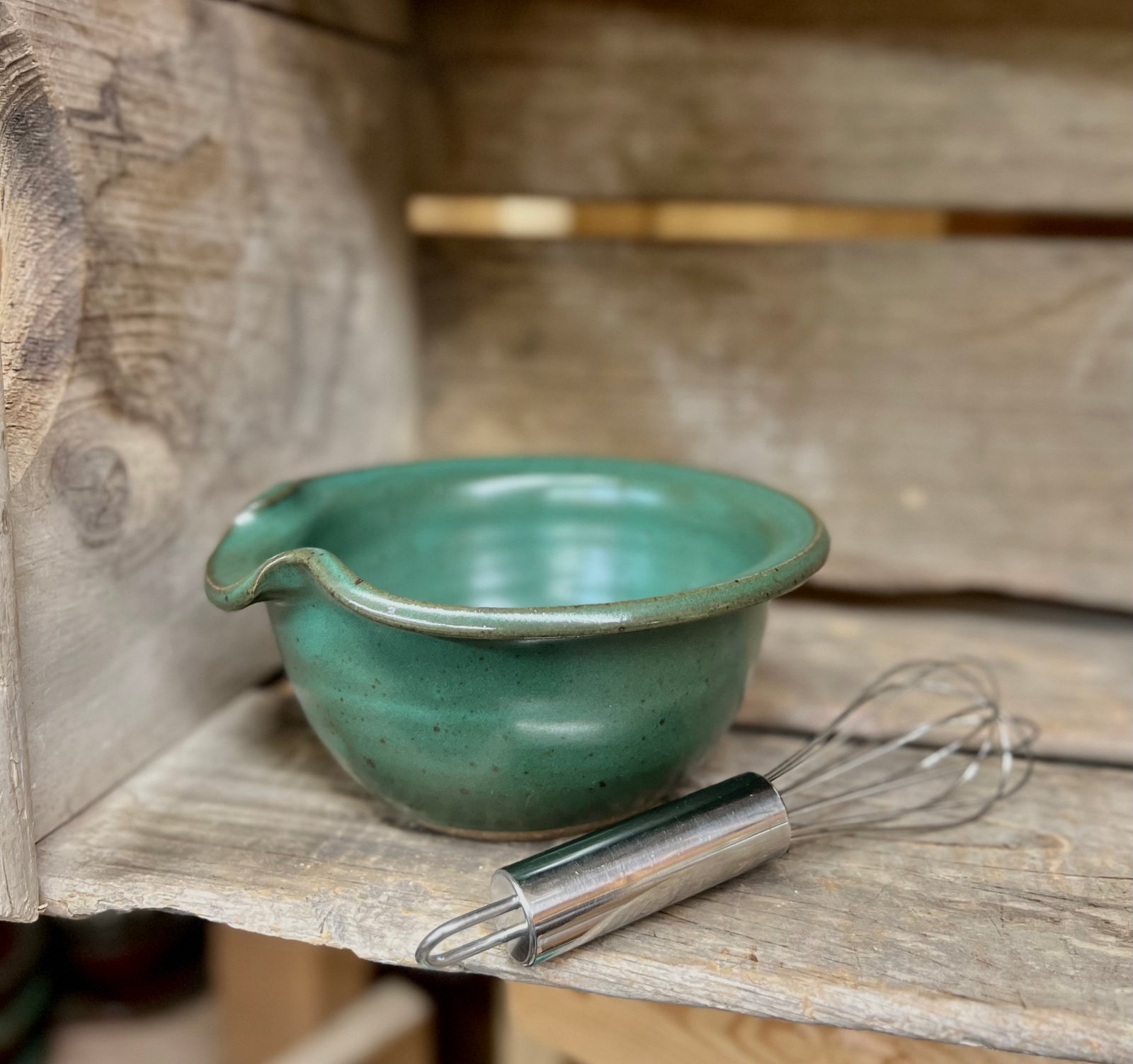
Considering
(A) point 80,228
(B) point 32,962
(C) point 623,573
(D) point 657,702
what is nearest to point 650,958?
(D) point 657,702

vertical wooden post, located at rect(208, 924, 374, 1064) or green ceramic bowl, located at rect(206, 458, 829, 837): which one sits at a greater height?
green ceramic bowl, located at rect(206, 458, 829, 837)

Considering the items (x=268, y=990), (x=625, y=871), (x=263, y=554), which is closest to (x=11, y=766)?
(x=263, y=554)

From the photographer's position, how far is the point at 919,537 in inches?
29.2

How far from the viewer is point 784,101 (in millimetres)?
702

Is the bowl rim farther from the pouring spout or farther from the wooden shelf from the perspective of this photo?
the wooden shelf

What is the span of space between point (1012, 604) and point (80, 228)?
0.61 metres

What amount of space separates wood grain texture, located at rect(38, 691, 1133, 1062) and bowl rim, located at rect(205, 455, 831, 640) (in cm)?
11

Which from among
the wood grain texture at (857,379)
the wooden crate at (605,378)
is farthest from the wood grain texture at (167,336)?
the wood grain texture at (857,379)

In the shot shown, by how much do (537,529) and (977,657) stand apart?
0.29 meters

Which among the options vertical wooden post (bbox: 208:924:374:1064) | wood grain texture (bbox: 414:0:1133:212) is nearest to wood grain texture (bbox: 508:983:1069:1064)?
vertical wooden post (bbox: 208:924:374:1064)

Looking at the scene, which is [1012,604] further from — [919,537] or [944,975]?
[944,975]

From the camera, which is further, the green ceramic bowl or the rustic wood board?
the rustic wood board

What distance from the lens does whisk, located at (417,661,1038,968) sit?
0.37 metres

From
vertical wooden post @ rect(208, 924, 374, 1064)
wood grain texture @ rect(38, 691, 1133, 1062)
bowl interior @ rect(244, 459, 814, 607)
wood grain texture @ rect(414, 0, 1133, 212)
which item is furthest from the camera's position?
vertical wooden post @ rect(208, 924, 374, 1064)
